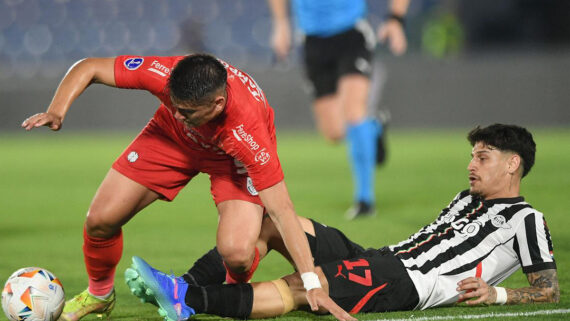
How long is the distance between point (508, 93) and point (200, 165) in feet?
45.3

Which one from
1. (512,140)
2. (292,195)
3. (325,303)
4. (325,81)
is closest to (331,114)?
(325,81)

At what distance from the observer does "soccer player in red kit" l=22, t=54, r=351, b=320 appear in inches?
145

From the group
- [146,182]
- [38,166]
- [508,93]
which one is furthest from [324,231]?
[508,93]

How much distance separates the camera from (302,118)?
18.5 m

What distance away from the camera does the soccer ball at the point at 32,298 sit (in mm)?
3766

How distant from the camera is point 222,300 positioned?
12.4 ft

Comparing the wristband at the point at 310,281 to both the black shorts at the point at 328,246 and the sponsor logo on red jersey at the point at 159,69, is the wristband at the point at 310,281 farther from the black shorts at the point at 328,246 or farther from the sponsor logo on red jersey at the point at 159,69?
the sponsor logo on red jersey at the point at 159,69

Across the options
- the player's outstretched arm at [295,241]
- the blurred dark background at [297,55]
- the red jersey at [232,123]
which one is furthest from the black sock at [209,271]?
the blurred dark background at [297,55]

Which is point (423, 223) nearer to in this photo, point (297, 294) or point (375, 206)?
point (375, 206)

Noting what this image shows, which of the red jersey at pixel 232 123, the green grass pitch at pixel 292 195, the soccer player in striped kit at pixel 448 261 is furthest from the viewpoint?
the green grass pitch at pixel 292 195

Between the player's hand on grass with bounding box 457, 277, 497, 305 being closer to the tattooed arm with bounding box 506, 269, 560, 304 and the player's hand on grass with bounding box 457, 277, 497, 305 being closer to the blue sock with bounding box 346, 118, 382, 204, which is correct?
the tattooed arm with bounding box 506, 269, 560, 304

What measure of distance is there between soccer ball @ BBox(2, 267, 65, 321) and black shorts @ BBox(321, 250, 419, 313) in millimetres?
1172

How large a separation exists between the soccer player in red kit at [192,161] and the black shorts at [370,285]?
33 cm

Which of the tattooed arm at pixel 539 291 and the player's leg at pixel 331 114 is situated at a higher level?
the player's leg at pixel 331 114
